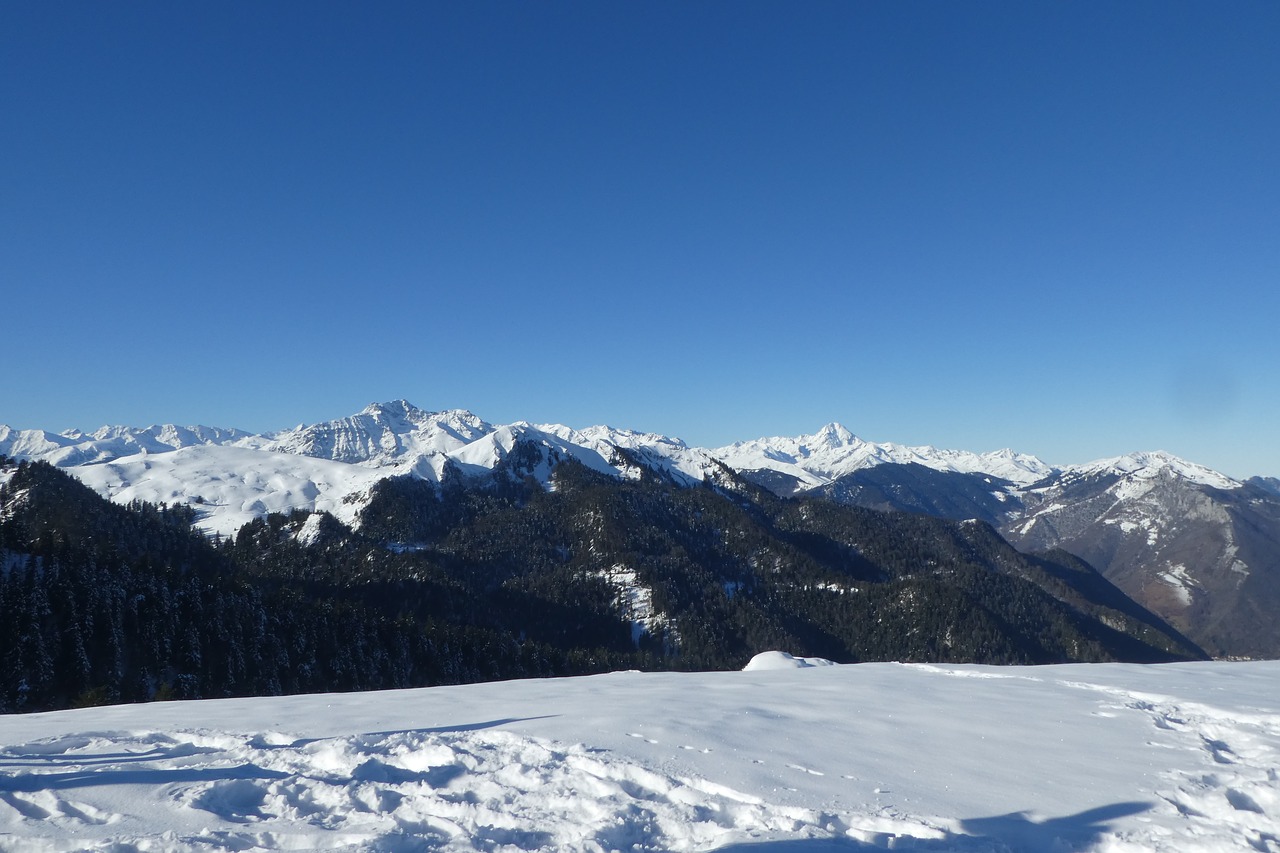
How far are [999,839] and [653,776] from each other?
4.62 meters

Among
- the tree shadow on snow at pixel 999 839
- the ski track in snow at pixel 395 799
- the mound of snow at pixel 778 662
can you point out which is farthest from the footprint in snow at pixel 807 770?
the mound of snow at pixel 778 662

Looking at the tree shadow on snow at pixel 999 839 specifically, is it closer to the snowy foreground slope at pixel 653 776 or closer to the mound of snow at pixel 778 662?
the snowy foreground slope at pixel 653 776

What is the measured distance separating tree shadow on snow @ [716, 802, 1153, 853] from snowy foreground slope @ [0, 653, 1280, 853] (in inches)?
1.4

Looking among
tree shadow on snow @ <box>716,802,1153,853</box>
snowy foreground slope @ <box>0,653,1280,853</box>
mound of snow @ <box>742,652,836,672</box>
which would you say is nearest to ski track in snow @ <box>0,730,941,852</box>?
snowy foreground slope @ <box>0,653,1280,853</box>

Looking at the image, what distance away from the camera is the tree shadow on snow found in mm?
7727

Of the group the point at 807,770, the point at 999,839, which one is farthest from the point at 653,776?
the point at 999,839

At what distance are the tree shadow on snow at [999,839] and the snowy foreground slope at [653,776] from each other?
3 cm

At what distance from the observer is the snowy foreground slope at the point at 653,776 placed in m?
7.96

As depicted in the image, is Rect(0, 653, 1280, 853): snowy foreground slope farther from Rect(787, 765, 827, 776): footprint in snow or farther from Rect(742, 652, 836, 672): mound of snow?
Rect(742, 652, 836, 672): mound of snow

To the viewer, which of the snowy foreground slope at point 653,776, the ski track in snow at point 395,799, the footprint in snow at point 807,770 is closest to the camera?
the ski track in snow at point 395,799

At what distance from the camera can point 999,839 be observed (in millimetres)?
8266

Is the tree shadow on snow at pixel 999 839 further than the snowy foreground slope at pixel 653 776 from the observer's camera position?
No

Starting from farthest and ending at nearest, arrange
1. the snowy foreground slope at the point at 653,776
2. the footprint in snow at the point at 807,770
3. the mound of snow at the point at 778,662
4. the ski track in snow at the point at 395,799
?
the mound of snow at the point at 778,662 → the footprint in snow at the point at 807,770 → the snowy foreground slope at the point at 653,776 → the ski track in snow at the point at 395,799

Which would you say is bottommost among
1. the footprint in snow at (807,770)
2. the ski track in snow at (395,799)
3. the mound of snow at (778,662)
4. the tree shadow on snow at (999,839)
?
the mound of snow at (778,662)
